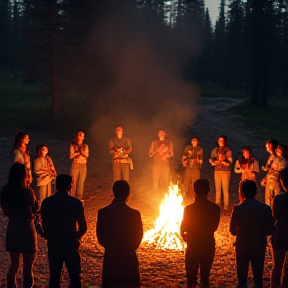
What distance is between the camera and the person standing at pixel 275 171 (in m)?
9.84

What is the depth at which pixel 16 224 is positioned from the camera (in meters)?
5.70

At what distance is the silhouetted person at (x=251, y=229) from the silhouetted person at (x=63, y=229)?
189cm

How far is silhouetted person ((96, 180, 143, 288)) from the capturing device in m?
4.97

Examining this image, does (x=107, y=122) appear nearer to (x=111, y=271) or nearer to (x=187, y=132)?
(x=187, y=132)

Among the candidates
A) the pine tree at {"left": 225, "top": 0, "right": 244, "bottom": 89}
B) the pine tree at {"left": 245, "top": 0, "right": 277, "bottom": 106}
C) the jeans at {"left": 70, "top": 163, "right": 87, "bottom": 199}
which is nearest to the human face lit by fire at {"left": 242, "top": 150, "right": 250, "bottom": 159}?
the jeans at {"left": 70, "top": 163, "right": 87, "bottom": 199}

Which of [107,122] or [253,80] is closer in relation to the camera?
[107,122]

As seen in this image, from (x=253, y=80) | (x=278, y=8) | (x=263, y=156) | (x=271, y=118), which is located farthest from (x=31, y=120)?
(x=278, y=8)

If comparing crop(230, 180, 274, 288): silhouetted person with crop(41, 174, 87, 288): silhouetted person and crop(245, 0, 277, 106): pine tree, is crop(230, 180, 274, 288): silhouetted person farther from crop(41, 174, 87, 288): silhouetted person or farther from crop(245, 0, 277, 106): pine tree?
crop(245, 0, 277, 106): pine tree

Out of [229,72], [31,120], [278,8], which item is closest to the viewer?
[31,120]

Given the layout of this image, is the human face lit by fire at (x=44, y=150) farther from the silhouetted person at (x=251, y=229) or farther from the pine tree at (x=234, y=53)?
the pine tree at (x=234, y=53)

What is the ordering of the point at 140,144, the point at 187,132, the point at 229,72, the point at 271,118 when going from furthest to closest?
the point at 229,72, the point at 271,118, the point at 187,132, the point at 140,144

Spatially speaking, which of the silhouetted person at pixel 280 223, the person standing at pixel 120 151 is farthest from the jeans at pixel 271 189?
the silhouetted person at pixel 280 223

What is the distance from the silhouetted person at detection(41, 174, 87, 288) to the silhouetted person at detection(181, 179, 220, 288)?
131 cm

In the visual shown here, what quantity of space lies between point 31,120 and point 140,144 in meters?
10.5
